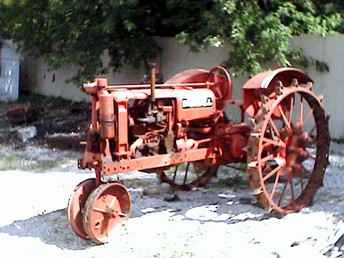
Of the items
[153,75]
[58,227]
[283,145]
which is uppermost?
[153,75]

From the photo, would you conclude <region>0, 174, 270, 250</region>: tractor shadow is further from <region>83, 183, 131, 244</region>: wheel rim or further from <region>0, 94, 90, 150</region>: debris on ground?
<region>0, 94, 90, 150</region>: debris on ground

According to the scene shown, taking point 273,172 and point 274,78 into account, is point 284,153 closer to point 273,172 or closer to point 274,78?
point 273,172

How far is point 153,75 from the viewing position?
6.24 metres

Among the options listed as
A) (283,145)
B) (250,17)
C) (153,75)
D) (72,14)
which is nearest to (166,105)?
(153,75)

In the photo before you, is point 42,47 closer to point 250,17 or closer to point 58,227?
point 250,17

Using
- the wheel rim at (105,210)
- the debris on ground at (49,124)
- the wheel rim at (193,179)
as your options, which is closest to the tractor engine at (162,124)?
the wheel rim at (105,210)

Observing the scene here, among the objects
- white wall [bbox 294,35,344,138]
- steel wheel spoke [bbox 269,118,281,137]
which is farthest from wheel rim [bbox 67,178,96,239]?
white wall [bbox 294,35,344,138]

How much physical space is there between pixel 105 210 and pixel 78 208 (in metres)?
0.23

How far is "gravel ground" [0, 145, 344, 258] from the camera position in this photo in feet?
19.0

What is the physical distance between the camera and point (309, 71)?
11625mm

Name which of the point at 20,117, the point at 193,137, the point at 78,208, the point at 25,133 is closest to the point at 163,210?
the point at 193,137

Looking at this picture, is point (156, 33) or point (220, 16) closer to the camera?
point (220, 16)

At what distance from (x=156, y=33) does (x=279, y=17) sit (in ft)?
12.3

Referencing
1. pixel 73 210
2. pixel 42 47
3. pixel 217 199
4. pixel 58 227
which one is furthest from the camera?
pixel 42 47
